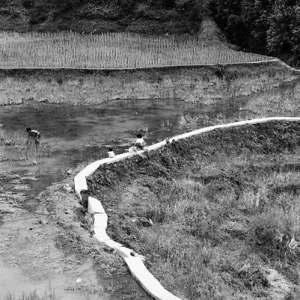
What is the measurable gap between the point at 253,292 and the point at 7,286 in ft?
11.2

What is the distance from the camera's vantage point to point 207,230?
338 inches

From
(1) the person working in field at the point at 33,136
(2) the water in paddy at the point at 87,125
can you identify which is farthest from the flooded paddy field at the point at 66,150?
(1) the person working in field at the point at 33,136

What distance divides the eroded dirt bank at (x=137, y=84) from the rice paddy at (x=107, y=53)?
714 mm

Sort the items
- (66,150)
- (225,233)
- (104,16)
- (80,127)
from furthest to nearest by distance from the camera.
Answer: (104,16) < (80,127) < (66,150) < (225,233)

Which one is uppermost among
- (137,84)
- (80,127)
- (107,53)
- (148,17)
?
(148,17)

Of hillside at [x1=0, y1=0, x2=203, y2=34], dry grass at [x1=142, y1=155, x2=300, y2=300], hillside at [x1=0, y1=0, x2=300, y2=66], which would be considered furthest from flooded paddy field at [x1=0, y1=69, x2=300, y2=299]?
hillside at [x1=0, y1=0, x2=203, y2=34]

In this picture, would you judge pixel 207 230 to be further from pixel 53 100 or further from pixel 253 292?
pixel 53 100

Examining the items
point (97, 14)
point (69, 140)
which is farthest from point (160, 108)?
point (97, 14)

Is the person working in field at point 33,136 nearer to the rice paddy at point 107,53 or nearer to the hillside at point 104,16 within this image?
the rice paddy at point 107,53

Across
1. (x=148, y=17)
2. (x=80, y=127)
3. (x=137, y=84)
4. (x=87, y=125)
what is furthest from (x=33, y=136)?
(x=148, y=17)

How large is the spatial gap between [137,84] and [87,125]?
551cm

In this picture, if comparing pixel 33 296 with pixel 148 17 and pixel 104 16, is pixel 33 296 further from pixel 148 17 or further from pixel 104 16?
pixel 104 16

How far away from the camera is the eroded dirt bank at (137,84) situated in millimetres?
17406

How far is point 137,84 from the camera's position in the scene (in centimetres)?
1897
